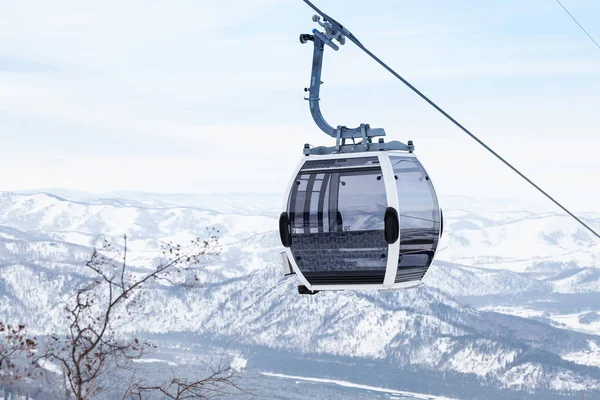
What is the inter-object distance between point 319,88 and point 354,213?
241 cm

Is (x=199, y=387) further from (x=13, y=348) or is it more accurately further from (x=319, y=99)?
(x=319, y=99)

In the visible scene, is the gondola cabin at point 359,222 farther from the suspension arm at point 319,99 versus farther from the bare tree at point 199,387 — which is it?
the bare tree at point 199,387

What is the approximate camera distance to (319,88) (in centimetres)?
1630

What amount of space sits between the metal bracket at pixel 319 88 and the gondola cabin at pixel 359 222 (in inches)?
20.2

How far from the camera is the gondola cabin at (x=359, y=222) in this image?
15102 millimetres

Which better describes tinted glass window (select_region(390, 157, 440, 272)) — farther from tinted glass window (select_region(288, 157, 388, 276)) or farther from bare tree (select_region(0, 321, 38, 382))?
bare tree (select_region(0, 321, 38, 382))

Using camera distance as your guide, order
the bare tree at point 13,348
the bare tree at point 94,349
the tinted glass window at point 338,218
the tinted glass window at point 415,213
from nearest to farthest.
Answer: the bare tree at point 13,348 < the tinted glass window at point 415,213 < the tinted glass window at point 338,218 < the bare tree at point 94,349

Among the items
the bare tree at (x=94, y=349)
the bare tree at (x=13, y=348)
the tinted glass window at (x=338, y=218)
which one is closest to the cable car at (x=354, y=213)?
the tinted glass window at (x=338, y=218)

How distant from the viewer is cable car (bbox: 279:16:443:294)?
49.8 ft

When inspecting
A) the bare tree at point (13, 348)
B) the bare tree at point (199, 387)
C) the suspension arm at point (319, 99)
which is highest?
the suspension arm at point (319, 99)

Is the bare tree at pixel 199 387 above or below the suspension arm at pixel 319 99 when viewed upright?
below

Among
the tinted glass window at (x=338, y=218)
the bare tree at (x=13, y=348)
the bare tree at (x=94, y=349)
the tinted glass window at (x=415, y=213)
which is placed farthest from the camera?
the bare tree at (x=94, y=349)

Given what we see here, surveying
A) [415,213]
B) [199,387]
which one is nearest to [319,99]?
A: [415,213]

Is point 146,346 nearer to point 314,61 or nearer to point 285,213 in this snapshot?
point 285,213
